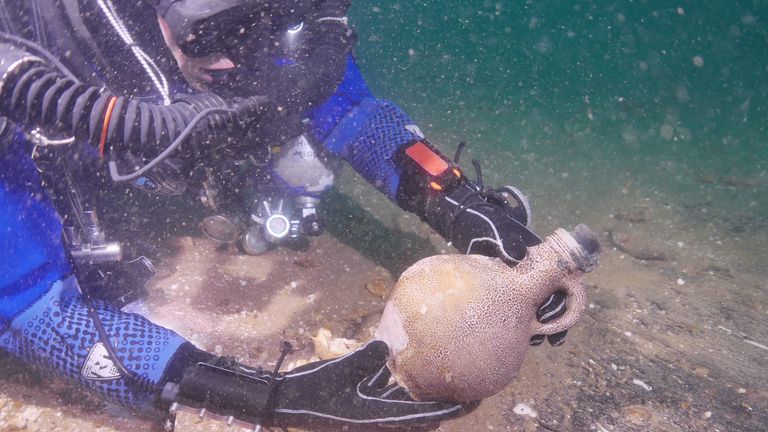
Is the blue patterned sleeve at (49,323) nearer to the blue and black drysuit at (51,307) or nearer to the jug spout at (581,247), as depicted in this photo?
the blue and black drysuit at (51,307)

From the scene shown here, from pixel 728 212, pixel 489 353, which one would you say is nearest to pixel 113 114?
pixel 489 353

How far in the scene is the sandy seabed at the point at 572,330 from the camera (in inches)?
90.9

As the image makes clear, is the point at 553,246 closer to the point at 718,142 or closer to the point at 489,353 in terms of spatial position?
the point at 489,353

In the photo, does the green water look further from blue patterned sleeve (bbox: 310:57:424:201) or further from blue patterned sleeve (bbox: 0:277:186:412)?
blue patterned sleeve (bbox: 0:277:186:412)

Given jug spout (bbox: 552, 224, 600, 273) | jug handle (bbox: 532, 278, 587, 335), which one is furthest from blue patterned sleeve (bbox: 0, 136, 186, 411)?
jug spout (bbox: 552, 224, 600, 273)

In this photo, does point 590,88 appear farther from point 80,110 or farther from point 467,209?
point 80,110

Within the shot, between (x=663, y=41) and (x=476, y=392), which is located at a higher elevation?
(x=476, y=392)

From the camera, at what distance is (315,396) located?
6.77ft

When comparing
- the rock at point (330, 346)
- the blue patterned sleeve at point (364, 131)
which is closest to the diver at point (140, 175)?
the rock at point (330, 346)

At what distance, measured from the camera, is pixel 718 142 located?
14172 mm

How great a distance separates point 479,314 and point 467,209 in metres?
1.15

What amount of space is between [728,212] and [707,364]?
4949 millimetres

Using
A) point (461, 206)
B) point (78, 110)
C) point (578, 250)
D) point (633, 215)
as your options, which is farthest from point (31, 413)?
point (633, 215)

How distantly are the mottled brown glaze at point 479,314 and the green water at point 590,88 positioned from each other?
19.1 feet
